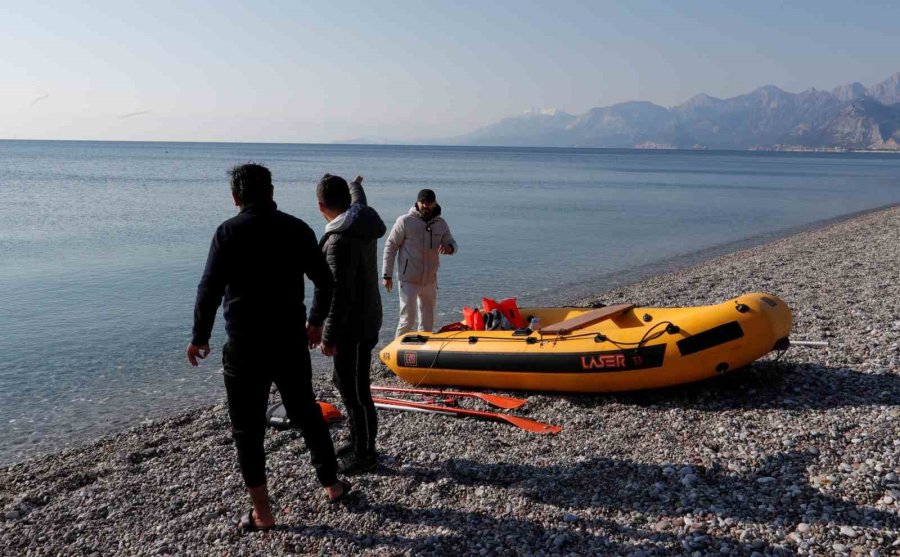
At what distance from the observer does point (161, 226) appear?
27203mm

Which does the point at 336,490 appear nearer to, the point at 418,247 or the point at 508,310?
the point at 418,247

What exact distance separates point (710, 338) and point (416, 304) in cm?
349

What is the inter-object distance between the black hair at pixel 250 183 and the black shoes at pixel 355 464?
232 cm

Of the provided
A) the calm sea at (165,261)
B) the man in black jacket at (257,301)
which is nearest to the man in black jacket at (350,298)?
the man in black jacket at (257,301)

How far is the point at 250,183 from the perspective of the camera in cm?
394

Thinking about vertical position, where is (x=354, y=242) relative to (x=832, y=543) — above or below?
above

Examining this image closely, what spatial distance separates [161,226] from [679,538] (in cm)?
2653

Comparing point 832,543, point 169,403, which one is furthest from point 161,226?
point 832,543

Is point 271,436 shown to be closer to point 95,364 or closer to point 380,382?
point 380,382

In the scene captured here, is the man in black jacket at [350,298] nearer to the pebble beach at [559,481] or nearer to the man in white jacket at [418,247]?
the pebble beach at [559,481]

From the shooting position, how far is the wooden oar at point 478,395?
697 centimetres

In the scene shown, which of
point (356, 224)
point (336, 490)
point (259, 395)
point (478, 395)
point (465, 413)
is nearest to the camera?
point (259, 395)

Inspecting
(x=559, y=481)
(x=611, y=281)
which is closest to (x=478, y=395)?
(x=559, y=481)

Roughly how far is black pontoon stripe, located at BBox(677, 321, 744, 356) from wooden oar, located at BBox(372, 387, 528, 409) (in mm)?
1655
